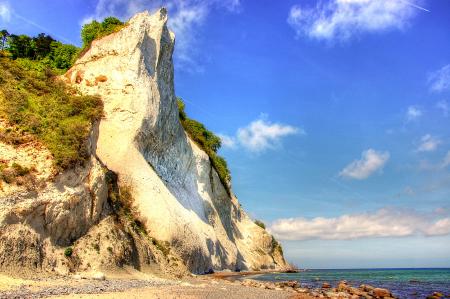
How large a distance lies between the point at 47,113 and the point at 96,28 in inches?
705

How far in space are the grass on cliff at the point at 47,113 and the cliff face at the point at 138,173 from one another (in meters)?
1.10

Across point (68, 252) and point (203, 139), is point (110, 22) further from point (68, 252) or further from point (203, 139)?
point (68, 252)

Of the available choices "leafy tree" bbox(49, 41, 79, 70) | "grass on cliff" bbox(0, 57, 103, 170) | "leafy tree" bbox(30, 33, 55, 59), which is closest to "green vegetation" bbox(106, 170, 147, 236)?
"grass on cliff" bbox(0, 57, 103, 170)

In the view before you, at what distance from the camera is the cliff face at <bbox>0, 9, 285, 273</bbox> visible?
1916 centimetres

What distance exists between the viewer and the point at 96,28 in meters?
37.8

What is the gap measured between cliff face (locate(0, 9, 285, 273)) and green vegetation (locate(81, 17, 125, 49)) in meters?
2.85

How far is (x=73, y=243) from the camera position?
760 inches

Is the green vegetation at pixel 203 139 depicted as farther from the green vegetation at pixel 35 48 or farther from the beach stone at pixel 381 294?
the beach stone at pixel 381 294

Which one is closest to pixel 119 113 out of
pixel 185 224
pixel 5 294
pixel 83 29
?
pixel 185 224

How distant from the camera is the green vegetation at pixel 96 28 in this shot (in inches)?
1414

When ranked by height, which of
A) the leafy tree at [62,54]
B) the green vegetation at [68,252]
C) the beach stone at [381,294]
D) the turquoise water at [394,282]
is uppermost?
the leafy tree at [62,54]

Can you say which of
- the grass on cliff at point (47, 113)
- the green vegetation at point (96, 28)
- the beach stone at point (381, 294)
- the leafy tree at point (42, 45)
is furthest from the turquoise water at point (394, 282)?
the leafy tree at point (42, 45)

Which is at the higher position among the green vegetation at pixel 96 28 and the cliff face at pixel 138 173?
the green vegetation at pixel 96 28

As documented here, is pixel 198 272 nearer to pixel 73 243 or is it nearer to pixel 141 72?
pixel 73 243
